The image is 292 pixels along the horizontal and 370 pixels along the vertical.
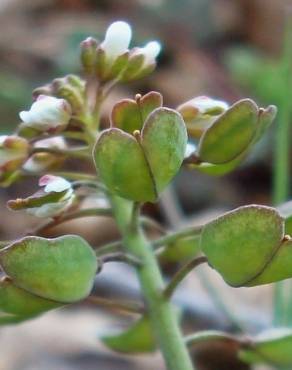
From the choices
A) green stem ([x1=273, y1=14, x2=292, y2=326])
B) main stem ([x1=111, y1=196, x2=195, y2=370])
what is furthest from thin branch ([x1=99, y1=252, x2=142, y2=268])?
green stem ([x1=273, y1=14, x2=292, y2=326])

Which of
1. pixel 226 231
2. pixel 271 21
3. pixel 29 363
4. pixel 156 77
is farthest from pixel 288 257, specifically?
pixel 271 21

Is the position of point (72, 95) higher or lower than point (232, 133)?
higher

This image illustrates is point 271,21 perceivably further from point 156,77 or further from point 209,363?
point 209,363

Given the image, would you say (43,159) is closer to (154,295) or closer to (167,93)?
(154,295)

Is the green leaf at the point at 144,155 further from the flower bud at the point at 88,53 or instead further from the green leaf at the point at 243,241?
the flower bud at the point at 88,53

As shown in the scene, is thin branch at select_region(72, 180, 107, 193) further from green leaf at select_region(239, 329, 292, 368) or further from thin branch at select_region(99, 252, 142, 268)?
green leaf at select_region(239, 329, 292, 368)

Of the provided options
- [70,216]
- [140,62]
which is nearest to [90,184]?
[70,216]
